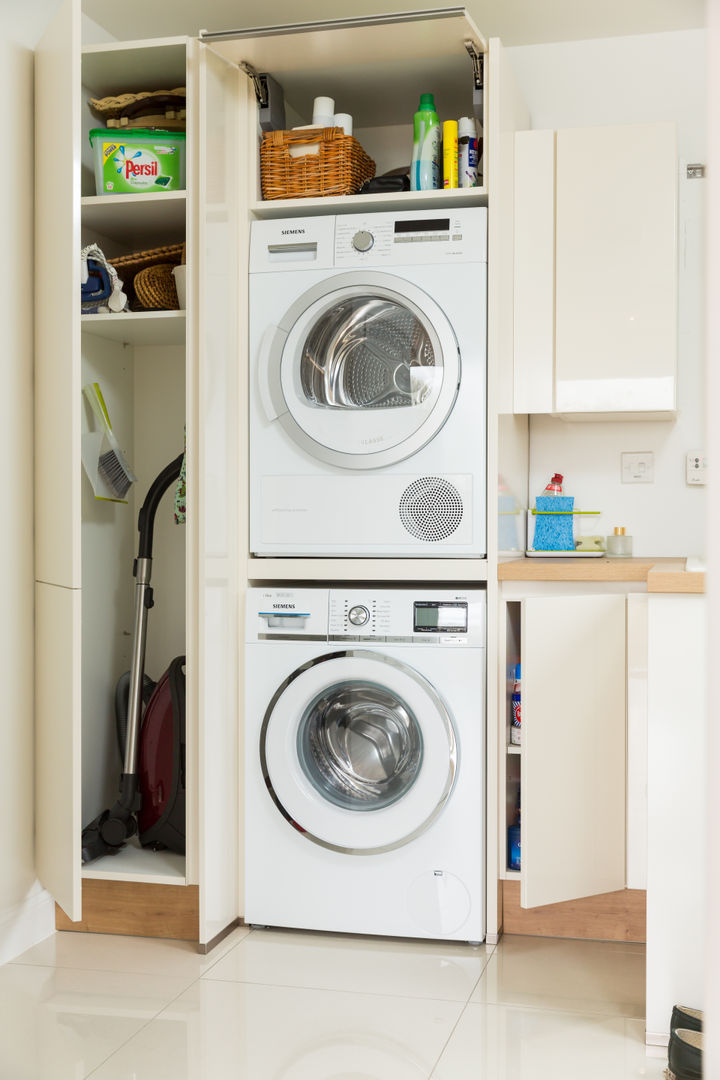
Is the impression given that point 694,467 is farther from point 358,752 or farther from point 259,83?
point 259,83

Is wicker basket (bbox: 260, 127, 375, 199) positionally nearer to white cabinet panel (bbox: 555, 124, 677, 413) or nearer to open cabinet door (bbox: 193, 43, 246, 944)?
open cabinet door (bbox: 193, 43, 246, 944)

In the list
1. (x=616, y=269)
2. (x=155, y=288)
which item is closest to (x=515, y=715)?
(x=616, y=269)

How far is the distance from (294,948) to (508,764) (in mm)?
708

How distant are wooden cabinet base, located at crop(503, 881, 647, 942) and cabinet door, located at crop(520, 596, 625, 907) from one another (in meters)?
0.14

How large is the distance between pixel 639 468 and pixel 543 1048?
5.55 feet

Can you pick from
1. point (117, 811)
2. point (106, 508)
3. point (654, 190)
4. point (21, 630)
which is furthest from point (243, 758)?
point (654, 190)

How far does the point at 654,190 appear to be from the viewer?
2.80 meters

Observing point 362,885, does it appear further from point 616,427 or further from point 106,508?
point 616,427

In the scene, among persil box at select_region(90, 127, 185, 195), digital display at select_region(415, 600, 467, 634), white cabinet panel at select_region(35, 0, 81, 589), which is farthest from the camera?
persil box at select_region(90, 127, 185, 195)

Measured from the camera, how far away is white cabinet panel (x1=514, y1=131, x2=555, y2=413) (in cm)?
285

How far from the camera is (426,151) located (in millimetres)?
2682

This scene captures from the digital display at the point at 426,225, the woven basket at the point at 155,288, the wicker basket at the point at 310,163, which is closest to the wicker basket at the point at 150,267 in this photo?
the woven basket at the point at 155,288

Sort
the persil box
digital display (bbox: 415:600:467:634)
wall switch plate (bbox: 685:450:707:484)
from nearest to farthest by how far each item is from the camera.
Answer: digital display (bbox: 415:600:467:634) → the persil box → wall switch plate (bbox: 685:450:707:484)

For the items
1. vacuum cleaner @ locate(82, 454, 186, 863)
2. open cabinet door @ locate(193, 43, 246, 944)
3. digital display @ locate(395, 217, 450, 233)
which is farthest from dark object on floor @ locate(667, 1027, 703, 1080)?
digital display @ locate(395, 217, 450, 233)
